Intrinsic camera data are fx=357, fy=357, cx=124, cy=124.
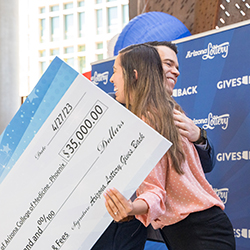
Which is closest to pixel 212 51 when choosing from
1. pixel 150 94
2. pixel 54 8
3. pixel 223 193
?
pixel 223 193

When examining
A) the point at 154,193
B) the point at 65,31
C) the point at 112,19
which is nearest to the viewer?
the point at 154,193

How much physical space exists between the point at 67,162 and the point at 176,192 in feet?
1.21

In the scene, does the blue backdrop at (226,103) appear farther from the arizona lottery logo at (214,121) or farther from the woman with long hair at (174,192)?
the woman with long hair at (174,192)

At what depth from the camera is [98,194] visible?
88cm

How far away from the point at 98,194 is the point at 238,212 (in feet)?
5.05

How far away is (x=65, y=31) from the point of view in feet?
92.2

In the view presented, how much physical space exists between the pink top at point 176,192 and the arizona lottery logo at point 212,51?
1377 millimetres

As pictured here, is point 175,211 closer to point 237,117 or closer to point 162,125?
point 162,125

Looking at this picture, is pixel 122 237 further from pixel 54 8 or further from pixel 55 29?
pixel 54 8

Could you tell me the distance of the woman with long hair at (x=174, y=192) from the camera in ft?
3.38

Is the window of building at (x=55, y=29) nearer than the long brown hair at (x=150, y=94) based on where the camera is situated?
No

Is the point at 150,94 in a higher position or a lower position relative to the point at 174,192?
higher

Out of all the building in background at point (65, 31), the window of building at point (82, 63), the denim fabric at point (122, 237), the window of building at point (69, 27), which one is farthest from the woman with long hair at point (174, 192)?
the window of building at point (69, 27)

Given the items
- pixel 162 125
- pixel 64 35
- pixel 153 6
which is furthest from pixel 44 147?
pixel 64 35
